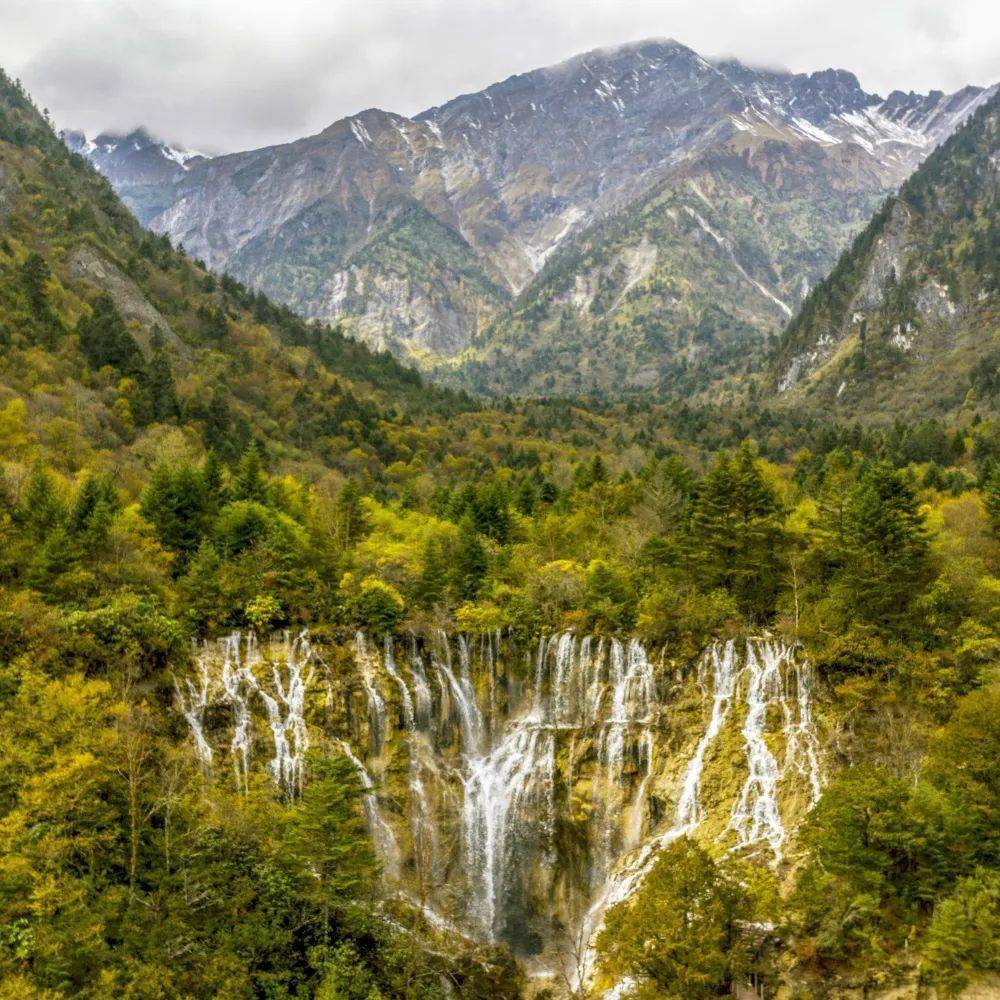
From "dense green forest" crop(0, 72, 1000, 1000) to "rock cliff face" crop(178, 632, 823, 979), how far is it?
6.24 ft

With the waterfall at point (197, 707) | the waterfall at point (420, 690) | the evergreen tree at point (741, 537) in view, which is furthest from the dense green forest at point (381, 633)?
the waterfall at point (420, 690)

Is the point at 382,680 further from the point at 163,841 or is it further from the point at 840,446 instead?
the point at 840,446

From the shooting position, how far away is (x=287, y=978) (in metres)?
31.2

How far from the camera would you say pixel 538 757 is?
4597cm

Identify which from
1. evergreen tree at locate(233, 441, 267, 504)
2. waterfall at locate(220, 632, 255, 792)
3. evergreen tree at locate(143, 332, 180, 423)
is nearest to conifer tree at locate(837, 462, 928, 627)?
waterfall at locate(220, 632, 255, 792)

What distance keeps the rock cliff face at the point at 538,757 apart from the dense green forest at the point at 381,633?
6.24ft

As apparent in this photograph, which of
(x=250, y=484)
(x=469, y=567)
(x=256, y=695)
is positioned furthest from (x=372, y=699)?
(x=250, y=484)

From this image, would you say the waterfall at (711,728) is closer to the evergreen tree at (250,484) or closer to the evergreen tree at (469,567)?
the evergreen tree at (469,567)

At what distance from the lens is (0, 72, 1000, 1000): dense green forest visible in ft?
93.1

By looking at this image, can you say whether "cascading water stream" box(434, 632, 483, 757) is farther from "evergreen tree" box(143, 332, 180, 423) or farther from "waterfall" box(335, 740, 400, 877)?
"evergreen tree" box(143, 332, 180, 423)

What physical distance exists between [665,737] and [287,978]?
22.3 metres

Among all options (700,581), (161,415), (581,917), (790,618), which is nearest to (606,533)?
(700,581)

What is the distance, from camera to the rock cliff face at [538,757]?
135 feet

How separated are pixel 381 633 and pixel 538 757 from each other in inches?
466
